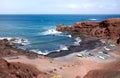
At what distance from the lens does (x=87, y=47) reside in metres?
75.2

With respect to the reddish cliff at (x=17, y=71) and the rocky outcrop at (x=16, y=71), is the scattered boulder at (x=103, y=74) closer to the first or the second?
the reddish cliff at (x=17, y=71)

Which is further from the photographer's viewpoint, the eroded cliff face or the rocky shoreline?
the eroded cliff face

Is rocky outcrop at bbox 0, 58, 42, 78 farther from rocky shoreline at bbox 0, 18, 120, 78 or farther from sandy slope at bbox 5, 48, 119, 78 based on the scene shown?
sandy slope at bbox 5, 48, 119, 78

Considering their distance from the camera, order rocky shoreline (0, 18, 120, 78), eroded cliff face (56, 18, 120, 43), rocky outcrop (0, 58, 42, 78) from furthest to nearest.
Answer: eroded cliff face (56, 18, 120, 43), rocky shoreline (0, 18, 120, 78), rocky outcrop (0, 58, 42, 78)

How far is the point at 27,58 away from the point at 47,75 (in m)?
12.8

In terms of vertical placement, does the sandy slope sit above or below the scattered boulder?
below

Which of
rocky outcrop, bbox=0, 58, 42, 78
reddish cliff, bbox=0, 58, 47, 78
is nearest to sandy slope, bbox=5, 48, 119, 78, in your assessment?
reddish cliff, bbox=0, 58, 47, 78

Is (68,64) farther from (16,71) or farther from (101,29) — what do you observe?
(101,29)

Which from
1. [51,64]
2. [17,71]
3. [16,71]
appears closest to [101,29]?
[51,64]

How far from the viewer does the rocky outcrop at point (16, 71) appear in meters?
41.1

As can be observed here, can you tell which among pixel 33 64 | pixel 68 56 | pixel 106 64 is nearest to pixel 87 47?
pixel 68 56

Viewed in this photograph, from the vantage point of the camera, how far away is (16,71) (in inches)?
1702

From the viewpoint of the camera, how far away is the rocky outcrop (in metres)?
41.1

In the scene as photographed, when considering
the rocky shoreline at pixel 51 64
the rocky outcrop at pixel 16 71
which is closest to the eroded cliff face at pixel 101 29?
the rocky shoreline at pixel 51 64
